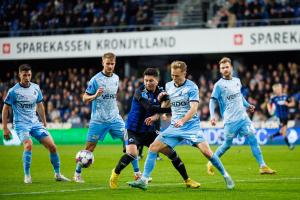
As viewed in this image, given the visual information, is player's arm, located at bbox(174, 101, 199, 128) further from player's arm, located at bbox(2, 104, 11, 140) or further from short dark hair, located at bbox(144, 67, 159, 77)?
player's arm, located at bbox(2, 104, 11, 140)

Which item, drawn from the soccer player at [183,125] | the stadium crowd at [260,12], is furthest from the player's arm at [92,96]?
the stadium crowd at [260,12]

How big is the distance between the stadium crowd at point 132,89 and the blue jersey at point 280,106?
2432 mm

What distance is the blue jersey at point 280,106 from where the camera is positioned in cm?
2453

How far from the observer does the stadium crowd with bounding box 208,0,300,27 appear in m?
32.3

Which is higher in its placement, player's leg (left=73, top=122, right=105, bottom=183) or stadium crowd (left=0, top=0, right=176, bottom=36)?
stadium crowd (left=0, top=0, right=176, bottom=36)

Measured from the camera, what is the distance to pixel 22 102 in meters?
13.8

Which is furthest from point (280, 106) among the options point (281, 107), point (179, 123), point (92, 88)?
point (179, 123)

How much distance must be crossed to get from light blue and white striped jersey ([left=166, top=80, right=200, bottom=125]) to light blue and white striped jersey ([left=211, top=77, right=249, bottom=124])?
10.8 feet

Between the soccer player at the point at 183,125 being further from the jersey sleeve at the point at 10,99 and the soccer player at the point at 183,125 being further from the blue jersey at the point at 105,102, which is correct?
the jersey sleeve at the point at 10,99

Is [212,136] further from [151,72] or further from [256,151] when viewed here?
[151,72]

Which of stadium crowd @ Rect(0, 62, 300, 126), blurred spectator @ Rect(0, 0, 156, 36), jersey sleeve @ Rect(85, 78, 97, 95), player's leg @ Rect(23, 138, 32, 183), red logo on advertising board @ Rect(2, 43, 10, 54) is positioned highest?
blurred spectator @ Rect(0, 0, 156, 36)

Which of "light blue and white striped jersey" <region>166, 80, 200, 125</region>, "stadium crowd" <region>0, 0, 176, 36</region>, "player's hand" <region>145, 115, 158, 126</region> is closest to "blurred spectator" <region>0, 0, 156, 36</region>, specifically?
"stadium crowd" <region>0, 0, 176, 36</region>

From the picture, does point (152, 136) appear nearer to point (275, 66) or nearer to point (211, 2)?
point (211, 2)

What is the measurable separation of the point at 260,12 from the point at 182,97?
21790 mm
